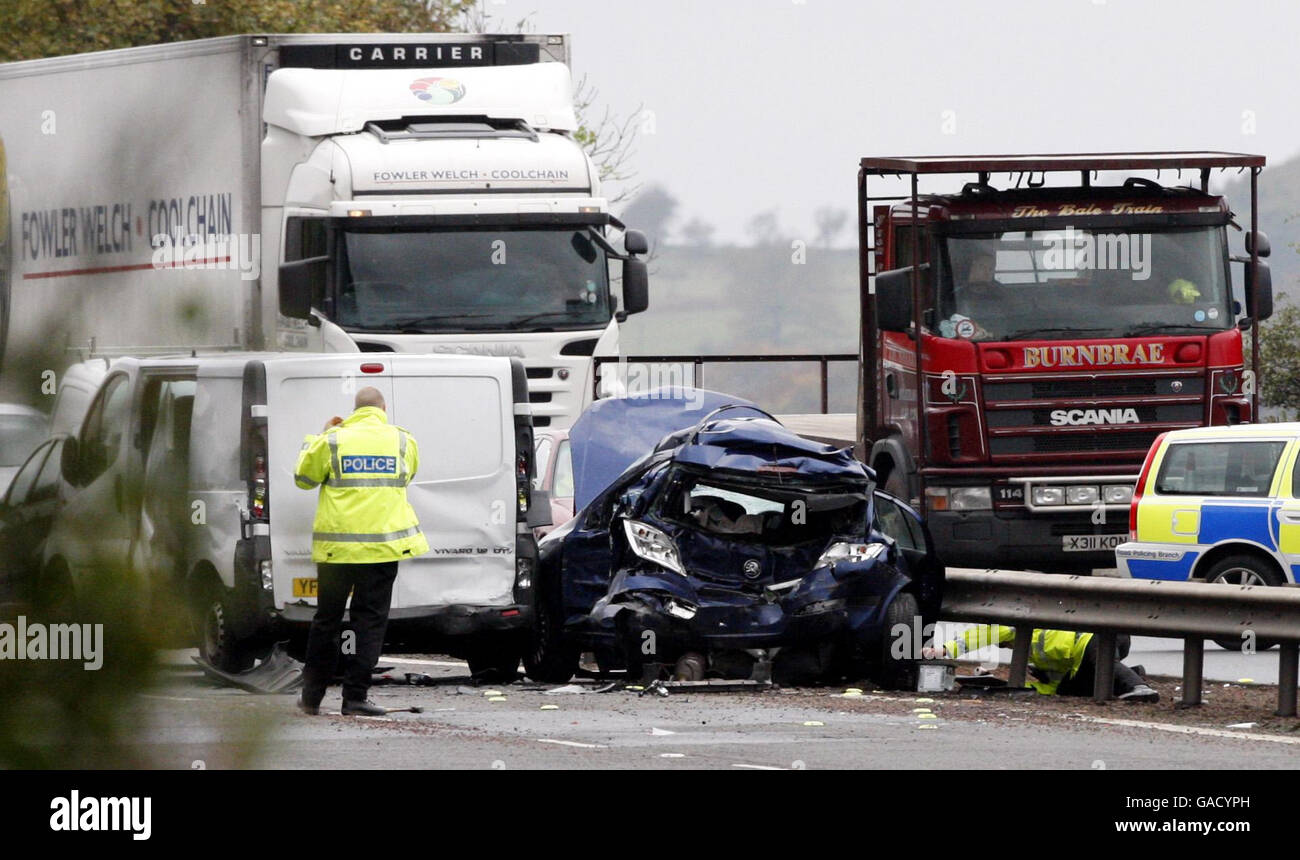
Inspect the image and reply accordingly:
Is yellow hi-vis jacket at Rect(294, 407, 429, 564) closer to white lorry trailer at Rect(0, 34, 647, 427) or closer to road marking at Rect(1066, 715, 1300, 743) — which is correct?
road marking at Rect(1066, 715, 1300, 743)

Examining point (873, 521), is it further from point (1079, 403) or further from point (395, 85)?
point (395, 85)

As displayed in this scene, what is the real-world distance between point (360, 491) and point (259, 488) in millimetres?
1465

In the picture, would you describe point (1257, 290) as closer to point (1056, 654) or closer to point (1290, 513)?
point (1290, 513)

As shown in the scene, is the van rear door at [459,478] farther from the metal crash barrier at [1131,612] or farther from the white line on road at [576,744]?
the white line on road at [576,744]

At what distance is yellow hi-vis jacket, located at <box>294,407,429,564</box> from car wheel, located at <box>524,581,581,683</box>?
7.49 ft

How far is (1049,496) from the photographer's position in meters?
17.1

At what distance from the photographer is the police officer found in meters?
10.7

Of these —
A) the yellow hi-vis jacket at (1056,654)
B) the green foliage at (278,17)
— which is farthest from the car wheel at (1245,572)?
the green foliage at (278,17)

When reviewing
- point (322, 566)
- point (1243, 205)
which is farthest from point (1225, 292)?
point (322, 566)

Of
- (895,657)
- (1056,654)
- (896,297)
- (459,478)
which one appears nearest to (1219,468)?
(896,297)

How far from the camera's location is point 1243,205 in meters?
17.4

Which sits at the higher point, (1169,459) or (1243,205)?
(1243,205)

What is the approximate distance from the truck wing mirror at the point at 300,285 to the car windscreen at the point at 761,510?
6.31 m
